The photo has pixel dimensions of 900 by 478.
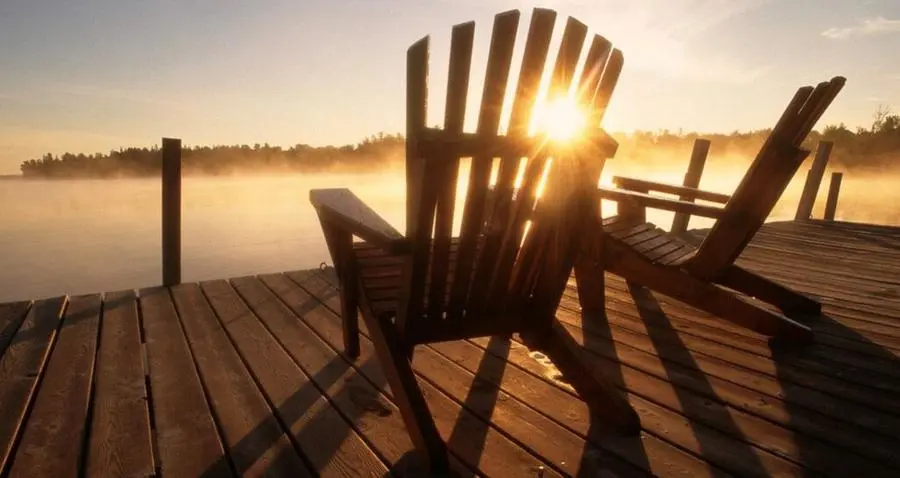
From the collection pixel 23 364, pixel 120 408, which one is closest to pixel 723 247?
pixel 120 408

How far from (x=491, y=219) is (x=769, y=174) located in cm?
158

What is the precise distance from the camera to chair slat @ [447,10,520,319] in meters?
1.41

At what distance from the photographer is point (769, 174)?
7.98 ft

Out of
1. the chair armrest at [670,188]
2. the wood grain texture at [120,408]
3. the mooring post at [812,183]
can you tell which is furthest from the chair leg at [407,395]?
the mooring post at [812,183]

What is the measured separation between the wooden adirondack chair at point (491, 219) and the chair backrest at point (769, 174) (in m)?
1.19

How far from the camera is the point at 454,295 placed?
5.81 ft

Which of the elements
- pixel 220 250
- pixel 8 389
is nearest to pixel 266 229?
pixel 220 250

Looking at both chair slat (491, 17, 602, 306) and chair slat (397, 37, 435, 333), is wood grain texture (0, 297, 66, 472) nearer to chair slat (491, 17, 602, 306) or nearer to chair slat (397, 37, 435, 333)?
chair slat (397, 37, 435, 333)

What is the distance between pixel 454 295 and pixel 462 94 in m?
0.70

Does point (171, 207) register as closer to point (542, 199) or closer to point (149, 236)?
point (542, 199)

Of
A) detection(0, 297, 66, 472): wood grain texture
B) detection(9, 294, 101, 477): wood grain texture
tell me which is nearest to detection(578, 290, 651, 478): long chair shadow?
detection(9, 294, 101, 477): wood grain texture

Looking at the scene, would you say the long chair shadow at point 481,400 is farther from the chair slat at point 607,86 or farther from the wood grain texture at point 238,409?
the chair slat at point 607,86

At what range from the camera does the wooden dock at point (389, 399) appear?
165 cm

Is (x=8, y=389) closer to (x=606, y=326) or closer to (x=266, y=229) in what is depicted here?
(x=606, y=326)
